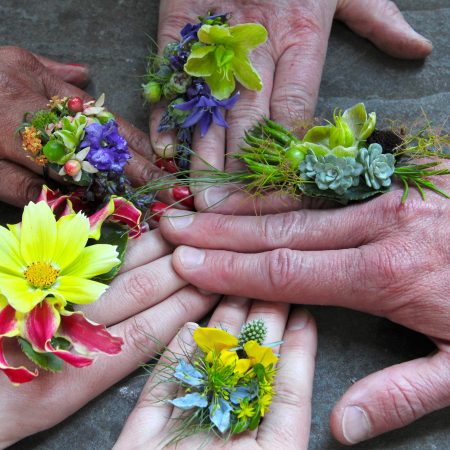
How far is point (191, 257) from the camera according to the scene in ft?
5.51

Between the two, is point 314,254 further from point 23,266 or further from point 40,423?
A: point 40,423

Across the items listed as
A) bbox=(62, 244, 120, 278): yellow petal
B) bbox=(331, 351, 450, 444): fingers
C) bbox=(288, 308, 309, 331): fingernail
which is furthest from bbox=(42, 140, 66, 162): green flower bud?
bbox=(331, 351, 450, 444): fingers

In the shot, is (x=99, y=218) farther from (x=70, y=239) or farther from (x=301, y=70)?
(x=301, y=70)

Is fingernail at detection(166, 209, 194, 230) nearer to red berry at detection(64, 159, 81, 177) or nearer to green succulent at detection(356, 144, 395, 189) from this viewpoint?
red berry at detection(64, 159, 81, 177)

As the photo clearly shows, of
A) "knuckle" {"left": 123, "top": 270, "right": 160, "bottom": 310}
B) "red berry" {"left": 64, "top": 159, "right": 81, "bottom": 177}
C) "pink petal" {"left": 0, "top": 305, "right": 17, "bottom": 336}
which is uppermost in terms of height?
"red berry" {"left": 64, "top": 159, "right": 81, "bottom": 177}

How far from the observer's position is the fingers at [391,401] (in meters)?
1.51

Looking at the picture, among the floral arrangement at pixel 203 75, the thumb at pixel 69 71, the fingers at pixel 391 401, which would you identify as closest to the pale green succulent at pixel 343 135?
the floral arrangement at pixel 203 75

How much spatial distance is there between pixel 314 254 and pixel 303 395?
37 cm

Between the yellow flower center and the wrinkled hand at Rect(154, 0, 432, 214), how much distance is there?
0.49 m

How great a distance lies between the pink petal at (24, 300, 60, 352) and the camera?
4.50 feet

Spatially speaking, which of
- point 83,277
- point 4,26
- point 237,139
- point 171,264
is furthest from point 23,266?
point 4,26

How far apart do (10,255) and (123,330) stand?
389 mm

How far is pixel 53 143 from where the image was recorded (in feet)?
4.83

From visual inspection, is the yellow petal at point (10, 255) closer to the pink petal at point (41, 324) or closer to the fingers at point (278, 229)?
the pink petal at point (41, 324)
